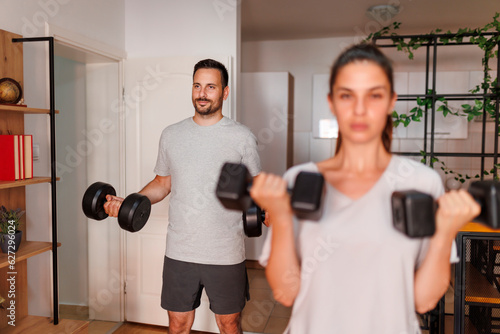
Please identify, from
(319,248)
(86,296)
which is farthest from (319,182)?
(86,296)

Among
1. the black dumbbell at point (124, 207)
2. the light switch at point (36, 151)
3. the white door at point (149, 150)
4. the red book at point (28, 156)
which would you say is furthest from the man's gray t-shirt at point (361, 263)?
the white door at point (149, 150)

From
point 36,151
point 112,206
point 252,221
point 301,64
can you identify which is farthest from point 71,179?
point 301,64

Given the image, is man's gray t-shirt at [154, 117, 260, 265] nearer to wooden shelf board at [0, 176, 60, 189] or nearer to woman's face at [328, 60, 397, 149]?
wooden shelf board at [0, 176, 60, 189]

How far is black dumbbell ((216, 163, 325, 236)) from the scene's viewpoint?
0.96 metres

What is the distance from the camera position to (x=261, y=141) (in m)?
4.77

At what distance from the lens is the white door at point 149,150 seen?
319 centimetres

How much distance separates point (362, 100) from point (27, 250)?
1906 millimetres

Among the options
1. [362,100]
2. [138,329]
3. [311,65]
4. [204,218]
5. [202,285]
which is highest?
[311,65]

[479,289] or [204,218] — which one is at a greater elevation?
[204,218]

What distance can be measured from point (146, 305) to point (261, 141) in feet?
7.06

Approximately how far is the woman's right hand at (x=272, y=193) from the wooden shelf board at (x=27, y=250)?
5.10 feet

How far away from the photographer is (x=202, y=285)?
7.48ft

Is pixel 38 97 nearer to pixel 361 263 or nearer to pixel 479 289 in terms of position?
pixel 361 263

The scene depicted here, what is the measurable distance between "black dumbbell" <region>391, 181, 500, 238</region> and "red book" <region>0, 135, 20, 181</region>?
1803 millimetres
